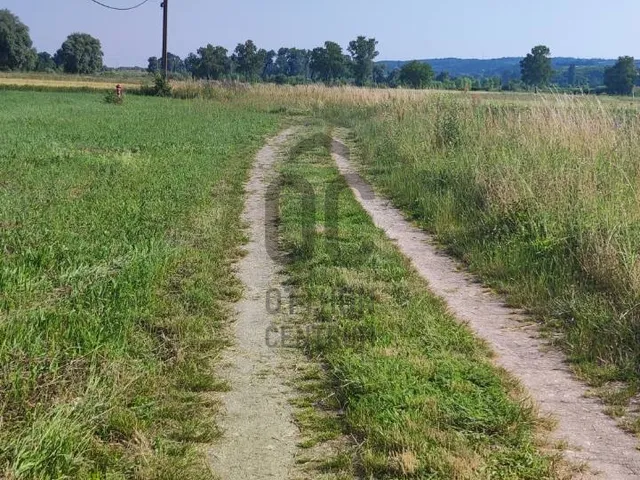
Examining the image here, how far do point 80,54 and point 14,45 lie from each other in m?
13.5

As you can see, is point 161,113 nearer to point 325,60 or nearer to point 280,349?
point 280,349

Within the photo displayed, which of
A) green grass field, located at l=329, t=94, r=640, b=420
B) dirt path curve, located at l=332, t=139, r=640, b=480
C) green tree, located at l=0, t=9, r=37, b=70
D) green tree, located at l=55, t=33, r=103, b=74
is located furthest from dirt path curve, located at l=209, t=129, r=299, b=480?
green tree, located at l=55, t=33, r=103, b=74

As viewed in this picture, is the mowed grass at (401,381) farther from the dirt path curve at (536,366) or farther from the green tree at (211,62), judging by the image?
the green tree at (211,62)

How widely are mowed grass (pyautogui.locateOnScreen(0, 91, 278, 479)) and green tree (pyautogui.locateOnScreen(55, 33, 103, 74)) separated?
90.2m

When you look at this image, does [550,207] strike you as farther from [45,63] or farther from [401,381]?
[45,63]

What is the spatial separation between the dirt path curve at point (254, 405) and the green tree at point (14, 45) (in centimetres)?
8519

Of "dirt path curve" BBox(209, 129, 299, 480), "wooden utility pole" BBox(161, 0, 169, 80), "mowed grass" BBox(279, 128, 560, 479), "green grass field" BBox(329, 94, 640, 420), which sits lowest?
"dirt path curve" BBox(209, 129, 299, 480)

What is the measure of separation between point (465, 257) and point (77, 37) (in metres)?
97.7

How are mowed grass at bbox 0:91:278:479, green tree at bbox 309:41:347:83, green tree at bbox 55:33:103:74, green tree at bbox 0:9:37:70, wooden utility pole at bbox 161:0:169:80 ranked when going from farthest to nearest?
green tree at bbox 55:33:103:74 < green tree at bbox 309:41:347:83 < green tree at bbox 0:9:37:70 < wooden utility pole at bbox 161:0:169:80 < mowed grass at bbox 0:91:278:479

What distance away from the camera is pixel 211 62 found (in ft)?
285

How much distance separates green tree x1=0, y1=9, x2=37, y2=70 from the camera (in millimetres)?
79250

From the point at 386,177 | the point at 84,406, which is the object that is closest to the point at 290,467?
the point at 84,406

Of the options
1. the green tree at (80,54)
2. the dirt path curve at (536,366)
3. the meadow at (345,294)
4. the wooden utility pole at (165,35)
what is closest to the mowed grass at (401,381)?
the meadow at (345,294)

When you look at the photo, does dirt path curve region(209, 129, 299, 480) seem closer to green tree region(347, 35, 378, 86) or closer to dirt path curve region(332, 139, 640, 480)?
dirt path curve region(332, 139, 640, 480)
